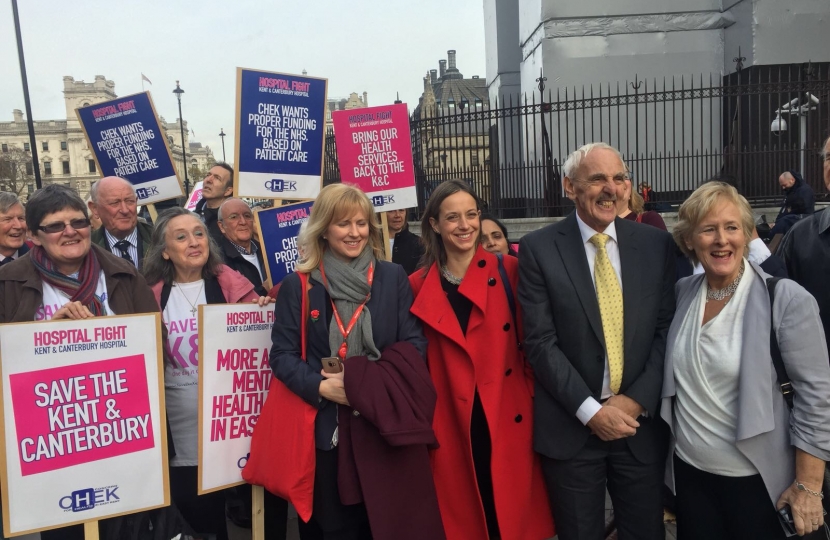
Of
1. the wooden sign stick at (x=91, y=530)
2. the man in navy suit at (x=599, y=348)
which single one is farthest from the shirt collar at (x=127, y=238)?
the man in navy suit at (x=599, y=348)

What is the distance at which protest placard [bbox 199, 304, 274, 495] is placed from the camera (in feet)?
10.8

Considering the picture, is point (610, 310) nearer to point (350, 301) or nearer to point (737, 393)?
point (737, 393)

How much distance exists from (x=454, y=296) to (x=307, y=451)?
3.42 feet

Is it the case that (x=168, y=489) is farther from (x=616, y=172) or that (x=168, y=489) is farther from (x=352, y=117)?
(x=352, y=117)

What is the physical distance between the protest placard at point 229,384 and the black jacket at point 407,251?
2.44 meters

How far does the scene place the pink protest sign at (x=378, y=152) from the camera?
5496 mm

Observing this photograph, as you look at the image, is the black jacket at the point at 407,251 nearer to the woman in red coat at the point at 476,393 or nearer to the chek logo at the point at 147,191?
the chek logo at the point at 147,191

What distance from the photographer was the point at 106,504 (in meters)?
3.06

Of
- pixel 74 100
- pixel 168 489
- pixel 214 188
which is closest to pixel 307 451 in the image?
pixel 168 489

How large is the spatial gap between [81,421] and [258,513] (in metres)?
1.00

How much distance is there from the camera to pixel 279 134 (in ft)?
16.2

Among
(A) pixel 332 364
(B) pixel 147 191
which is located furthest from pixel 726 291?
(B) pixel 147 191

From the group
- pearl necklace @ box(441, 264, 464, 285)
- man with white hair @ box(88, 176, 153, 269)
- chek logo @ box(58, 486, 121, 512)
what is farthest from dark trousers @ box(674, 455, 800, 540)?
man with white hair @ box(88, 176, 153, 269)

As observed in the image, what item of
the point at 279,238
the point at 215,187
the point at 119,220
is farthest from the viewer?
the point at 215,187
